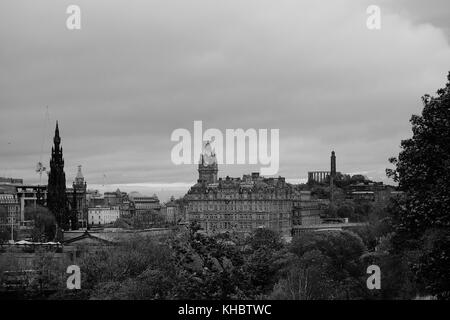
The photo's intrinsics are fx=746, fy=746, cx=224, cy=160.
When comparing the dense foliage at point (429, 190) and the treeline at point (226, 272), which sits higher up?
the dense foliage at point (429, 190)

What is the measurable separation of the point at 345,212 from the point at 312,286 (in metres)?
114

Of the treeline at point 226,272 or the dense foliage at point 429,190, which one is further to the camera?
the treeline at point 226,272

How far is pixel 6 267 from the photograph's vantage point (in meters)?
55.9

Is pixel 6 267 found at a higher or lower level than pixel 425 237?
lower

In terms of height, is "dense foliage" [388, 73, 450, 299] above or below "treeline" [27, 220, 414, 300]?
above

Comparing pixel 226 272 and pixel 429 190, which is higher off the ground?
pixel 429 190

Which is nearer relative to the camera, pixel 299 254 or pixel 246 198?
pixel 299 254

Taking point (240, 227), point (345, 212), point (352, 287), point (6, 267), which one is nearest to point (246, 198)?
point (240, 227)

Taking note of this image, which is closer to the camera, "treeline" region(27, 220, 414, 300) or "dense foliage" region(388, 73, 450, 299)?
"dense foliage" region(388, 73, 450, 299)

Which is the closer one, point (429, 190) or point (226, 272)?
→ point (429, 190)

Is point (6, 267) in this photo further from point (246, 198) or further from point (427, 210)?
point (246, 198)

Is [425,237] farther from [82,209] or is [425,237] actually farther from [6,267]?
[82,209]
